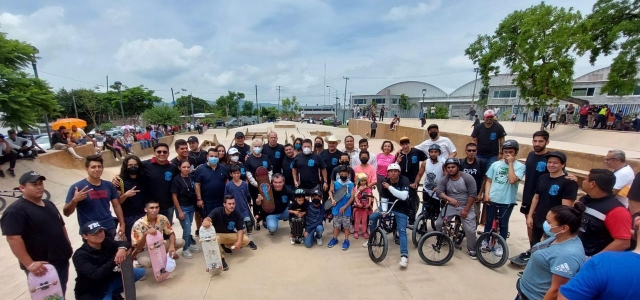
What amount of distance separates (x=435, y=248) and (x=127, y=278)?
3935mm

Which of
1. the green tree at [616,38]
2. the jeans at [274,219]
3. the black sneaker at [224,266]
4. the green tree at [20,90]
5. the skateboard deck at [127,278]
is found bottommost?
the black sneaker at [224,266]

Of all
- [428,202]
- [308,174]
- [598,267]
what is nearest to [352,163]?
[308,174]

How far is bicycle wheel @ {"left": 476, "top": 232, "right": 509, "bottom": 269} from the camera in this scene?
3.79 m

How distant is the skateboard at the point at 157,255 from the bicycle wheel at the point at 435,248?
3.54 metres

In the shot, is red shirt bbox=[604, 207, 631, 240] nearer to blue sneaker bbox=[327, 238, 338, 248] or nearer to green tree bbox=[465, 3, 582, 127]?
blue sneaker bbox=[327, 238, 338, 248]

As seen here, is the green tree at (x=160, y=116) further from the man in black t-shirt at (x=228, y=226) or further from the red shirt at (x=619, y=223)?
the red shirt at (x=619, y=223)

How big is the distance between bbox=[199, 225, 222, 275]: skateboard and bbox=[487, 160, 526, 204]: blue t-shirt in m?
4.05

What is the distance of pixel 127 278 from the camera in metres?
2.98

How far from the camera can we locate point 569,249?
6.59 ft

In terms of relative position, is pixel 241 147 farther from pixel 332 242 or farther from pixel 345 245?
pixel 345 245

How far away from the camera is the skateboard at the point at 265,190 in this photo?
5004 millimetres

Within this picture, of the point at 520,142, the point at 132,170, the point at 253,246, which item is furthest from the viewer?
the point at 520,142

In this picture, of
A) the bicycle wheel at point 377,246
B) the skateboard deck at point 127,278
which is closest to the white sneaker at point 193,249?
the skateboard deck at point 127,278

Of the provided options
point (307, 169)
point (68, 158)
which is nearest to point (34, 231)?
point (307, 169)
